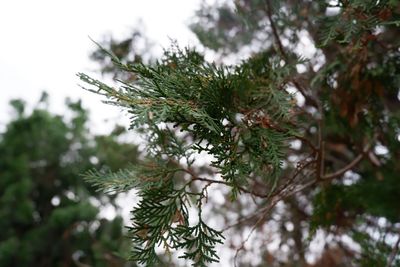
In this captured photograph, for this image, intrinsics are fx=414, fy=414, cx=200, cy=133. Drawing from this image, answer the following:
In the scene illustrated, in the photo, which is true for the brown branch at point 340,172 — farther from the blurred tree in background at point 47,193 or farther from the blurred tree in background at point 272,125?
the blurred tree in background at point 47,193

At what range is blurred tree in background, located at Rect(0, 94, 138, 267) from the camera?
29.8 feet

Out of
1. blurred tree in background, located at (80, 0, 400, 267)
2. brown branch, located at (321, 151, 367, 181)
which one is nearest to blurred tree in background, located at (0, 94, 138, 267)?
blurred tree in background, located at (80, 0, 400, 267)

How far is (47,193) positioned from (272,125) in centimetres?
992

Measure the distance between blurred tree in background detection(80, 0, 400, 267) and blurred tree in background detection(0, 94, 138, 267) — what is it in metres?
6.04

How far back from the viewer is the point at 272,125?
1448 millimetres

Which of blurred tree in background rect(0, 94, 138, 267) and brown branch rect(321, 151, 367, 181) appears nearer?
brown branch rect(321, 151, 367, 181)

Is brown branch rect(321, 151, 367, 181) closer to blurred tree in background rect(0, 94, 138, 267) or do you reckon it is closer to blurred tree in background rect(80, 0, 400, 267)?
blurred tree in background rect(80, 0, 400, 267)

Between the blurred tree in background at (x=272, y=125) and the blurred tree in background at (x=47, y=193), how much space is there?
19.8 feet

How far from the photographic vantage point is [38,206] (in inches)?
409

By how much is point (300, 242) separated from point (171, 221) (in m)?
2.90

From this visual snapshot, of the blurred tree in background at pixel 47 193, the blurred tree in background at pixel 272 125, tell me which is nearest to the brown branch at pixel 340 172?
the blurred tree in background at pixel 272 125

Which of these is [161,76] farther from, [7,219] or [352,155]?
[7,219]

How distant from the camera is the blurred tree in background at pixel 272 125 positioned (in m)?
1.24

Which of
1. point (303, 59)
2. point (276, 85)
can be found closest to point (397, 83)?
point (303, 59)
